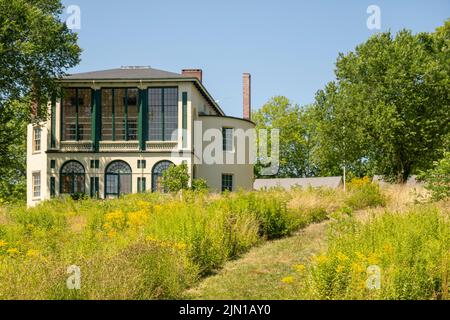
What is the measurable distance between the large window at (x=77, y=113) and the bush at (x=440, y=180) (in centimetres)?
2836

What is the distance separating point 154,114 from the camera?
40.5 m

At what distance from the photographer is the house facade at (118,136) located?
3975 cm

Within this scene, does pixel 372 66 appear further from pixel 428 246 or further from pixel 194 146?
pixel 428 246

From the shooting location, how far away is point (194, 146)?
134ft

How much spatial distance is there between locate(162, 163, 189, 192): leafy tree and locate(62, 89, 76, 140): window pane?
27.2 feet

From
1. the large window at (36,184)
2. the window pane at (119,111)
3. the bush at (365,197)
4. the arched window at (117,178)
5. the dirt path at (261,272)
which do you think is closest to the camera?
the dirt path at (261,272)

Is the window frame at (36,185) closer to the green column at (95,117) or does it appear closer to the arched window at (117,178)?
the green column at (95,117)

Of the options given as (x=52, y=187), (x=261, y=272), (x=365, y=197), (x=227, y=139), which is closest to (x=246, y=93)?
(x=227, y=139)

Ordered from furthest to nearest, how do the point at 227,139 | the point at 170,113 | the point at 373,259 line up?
the point at 227,139
the point at 170,113
the point at 373,259

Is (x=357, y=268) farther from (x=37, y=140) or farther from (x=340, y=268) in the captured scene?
(x=37, y=140)

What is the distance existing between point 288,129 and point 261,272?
2458 inches

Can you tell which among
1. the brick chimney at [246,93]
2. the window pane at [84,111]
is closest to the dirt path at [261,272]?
the window pane at [84,111]
